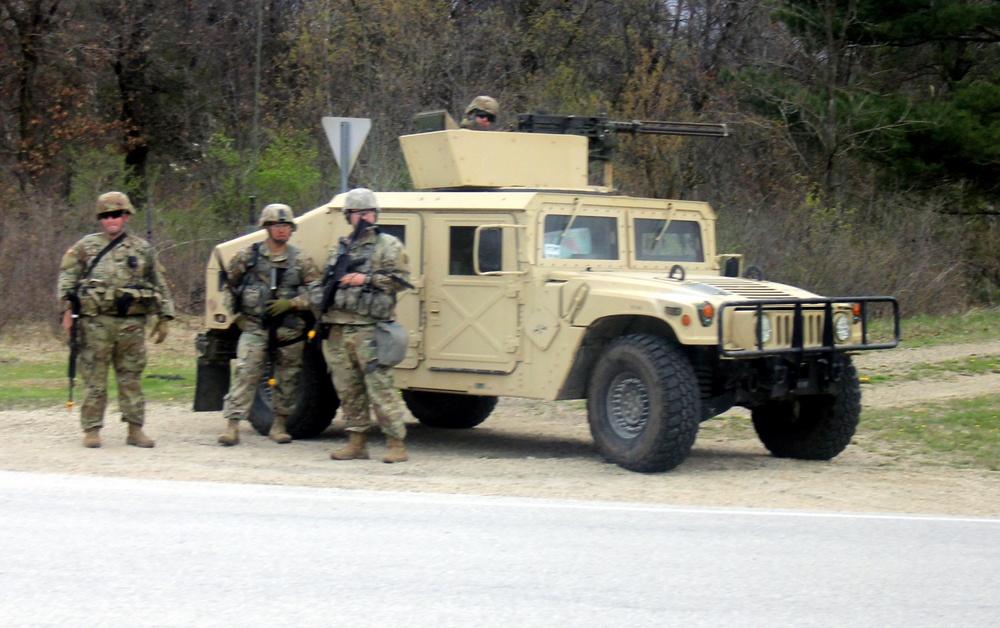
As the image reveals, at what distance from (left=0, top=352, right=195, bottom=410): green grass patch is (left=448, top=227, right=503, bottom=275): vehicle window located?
4429 mm

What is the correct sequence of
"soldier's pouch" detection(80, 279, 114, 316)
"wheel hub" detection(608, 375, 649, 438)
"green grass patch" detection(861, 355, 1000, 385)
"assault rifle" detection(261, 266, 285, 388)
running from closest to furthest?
"wheel hub" detection(608, 375, 649, 438), "soldier's pouch" detection(80, 279, 114, 316), "assault rifle" detection(261, 266, 285, 388), "green grass patch" detection(861, 355, 1000, 385)

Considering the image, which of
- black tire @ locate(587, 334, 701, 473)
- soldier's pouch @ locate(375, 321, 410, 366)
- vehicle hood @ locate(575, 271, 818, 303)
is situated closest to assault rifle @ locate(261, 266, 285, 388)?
soldier's pouch @ locate(375, 321, 410, 366)

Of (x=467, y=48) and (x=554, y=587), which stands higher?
(x=467, y=48)

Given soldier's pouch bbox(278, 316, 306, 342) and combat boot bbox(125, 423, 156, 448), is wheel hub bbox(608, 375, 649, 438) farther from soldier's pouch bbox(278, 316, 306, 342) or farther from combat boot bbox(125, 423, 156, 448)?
combat boot bbox(125, 423, 156, 448)

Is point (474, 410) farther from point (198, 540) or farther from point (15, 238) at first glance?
point (15, 238)

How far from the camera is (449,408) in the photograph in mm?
11734

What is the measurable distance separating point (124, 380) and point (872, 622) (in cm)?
631

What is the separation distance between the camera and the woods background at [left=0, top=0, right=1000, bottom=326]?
842 inches

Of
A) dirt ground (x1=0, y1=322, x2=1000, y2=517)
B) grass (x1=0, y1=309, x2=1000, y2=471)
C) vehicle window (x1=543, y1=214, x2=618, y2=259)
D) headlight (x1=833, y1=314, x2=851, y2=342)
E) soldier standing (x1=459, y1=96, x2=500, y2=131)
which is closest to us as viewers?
dirt ground (x1=0, y1=322, x2=1000, y2=517)

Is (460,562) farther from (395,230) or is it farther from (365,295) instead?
(395,230)

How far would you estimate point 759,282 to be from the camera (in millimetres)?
9844

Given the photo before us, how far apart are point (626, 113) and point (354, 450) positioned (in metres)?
14.7

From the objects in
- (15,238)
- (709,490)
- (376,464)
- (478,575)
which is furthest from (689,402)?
(15,238)

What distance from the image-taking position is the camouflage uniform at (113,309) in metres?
9.58
